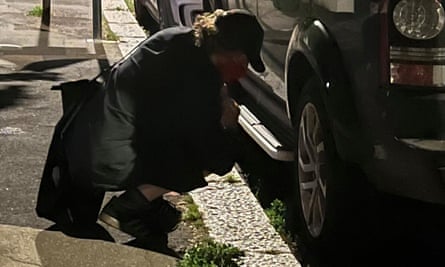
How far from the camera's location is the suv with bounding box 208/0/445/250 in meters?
4.02

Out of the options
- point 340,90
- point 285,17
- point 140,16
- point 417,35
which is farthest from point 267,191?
point 140,16

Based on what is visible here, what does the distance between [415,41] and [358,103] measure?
403 millimetres

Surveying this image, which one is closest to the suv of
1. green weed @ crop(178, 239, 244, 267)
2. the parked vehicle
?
green weed @ crop(178, 239, 244, 267)

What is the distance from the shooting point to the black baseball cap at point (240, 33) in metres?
4.97

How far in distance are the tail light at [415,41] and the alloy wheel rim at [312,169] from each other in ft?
2.54

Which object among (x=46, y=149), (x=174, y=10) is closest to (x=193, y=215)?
(x=46, y=149)

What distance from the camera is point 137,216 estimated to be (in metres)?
5.05

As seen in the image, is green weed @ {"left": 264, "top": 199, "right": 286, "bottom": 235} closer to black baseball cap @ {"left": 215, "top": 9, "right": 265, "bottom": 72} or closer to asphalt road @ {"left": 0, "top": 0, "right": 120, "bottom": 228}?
black baseball cap @ {"left": 215, "top": 9, "right": 265, "bottom": 72}

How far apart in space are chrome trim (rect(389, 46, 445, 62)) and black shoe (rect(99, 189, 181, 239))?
5.31 feet

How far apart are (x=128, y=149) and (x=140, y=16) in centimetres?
795

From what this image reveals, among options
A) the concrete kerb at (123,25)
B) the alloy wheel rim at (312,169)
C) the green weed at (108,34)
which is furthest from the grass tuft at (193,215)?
the green weed at (108,34)

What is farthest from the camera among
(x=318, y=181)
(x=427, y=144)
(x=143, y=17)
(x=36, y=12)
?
(x=36, y=12)

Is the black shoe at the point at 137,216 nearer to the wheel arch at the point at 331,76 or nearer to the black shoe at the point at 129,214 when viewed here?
the black shoe at the point at 129,214

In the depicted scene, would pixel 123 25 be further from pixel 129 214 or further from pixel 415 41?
pixel 415 41
